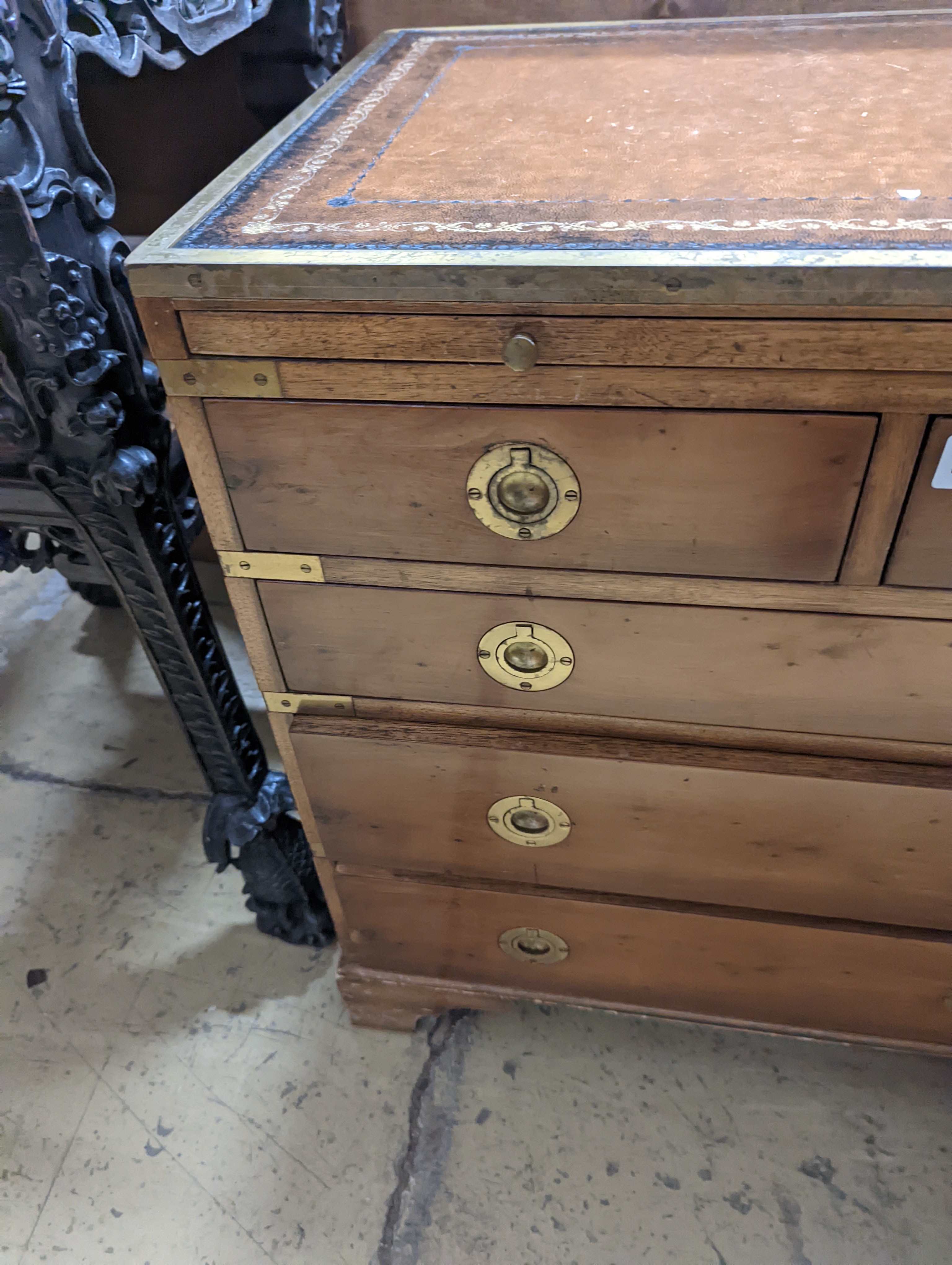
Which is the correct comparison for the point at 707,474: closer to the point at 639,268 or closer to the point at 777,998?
the point at 639,268

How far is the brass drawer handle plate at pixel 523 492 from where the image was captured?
658 mm

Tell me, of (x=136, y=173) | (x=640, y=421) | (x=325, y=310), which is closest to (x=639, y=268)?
(x=640, y=421)

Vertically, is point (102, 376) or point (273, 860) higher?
point (102, 376)

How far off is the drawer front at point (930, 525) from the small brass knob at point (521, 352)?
0.28 meters

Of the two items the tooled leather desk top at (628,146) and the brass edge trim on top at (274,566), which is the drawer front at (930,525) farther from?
the brass edge trim on top at (274,566)

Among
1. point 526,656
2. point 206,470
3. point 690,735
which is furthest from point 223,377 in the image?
point 690,735

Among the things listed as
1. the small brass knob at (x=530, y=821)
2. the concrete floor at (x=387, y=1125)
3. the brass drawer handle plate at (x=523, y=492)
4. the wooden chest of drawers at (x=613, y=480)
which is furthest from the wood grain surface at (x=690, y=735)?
the concrete floor at (x=387, y=1125)

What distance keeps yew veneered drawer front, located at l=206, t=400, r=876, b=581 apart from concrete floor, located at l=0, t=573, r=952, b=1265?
2.68ft

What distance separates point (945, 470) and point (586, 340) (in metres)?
0.27

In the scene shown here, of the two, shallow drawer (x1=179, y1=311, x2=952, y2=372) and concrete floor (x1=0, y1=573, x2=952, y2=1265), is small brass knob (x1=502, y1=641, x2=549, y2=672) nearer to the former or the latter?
shallow drawer (x1=179, y1=311, x2=952, y2=372)

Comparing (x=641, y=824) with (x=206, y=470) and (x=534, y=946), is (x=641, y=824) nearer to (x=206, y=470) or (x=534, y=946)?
(x=534, y=946)

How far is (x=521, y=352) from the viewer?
0.60 metres

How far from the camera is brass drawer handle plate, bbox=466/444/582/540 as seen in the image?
0.66 m

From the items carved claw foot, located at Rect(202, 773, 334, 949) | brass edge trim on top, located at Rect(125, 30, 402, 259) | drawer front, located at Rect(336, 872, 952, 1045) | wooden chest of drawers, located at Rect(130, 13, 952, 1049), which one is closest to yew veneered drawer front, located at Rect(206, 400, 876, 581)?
wooden chest of drawers, located at Rect(130, 13, 952, 1049)
